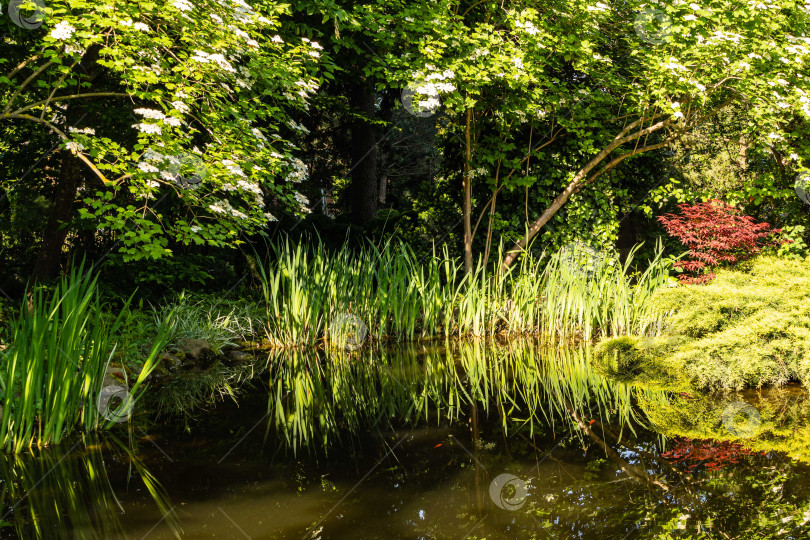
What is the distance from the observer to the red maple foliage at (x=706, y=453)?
2250 mm

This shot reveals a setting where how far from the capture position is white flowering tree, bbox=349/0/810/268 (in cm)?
527

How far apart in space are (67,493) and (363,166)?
7.20 meters

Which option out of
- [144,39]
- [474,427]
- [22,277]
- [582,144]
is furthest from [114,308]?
[582,144]

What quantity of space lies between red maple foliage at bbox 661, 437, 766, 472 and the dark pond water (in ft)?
0.04

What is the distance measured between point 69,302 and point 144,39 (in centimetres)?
206

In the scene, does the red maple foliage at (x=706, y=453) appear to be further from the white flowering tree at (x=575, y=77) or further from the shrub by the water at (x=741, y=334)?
the white flowering tree at (x=575, y=77)

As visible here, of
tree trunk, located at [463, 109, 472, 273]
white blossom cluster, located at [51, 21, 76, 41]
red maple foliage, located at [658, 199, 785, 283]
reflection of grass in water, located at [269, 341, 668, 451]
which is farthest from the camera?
tree trunk, located at [463, 109, 472, 273]

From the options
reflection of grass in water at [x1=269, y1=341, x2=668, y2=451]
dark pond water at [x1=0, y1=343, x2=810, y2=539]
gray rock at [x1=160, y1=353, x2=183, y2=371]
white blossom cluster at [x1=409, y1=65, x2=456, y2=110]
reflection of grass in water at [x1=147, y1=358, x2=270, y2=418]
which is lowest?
gray rock at [x1=160, y1=353, x2=183, y2=371]

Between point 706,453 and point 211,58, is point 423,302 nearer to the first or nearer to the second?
point 211,58

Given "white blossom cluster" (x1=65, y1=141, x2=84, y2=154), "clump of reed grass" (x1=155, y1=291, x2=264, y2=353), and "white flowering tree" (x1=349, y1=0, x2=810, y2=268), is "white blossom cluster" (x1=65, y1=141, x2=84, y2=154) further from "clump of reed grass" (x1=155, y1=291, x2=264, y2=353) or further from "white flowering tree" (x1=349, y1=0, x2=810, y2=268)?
"white flowering tree" (x1=349, y1=0, x2=810, y2=268)

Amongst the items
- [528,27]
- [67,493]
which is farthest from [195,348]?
[528,27]

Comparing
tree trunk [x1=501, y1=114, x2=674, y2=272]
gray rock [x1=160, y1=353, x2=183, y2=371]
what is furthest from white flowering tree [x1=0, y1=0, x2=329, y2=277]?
A: tree trunk [x1=501, y1=114, x2=674, y2=272]

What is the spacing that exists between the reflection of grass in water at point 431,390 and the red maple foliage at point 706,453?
346 mm

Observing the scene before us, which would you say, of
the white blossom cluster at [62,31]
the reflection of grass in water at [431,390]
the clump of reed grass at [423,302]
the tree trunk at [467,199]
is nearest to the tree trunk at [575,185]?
the tree trunk at [467,199]
